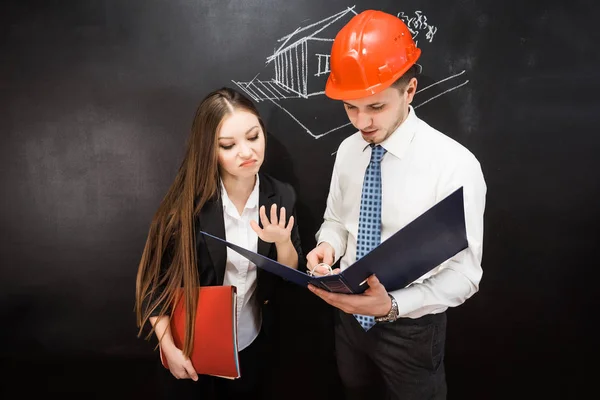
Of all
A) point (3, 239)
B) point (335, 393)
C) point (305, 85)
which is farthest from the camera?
point (335, 393)

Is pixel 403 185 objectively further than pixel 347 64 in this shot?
Yes

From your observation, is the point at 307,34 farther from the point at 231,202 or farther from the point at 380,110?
the point at 231,202

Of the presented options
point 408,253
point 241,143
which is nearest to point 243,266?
point 241,143

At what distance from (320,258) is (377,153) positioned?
486 millimetres

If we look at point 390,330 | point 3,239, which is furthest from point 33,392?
point 390,330

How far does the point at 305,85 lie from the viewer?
2057 millimetres

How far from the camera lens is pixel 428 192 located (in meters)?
1.64

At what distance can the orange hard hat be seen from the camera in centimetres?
149

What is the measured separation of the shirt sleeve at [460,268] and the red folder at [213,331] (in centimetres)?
62

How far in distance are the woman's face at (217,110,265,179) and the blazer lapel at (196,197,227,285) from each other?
16 cm

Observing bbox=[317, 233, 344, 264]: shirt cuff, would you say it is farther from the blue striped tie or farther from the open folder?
the open folder

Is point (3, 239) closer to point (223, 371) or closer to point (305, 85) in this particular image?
point (223, 371)

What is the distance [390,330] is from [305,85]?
114 centimetres

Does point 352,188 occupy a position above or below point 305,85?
below
